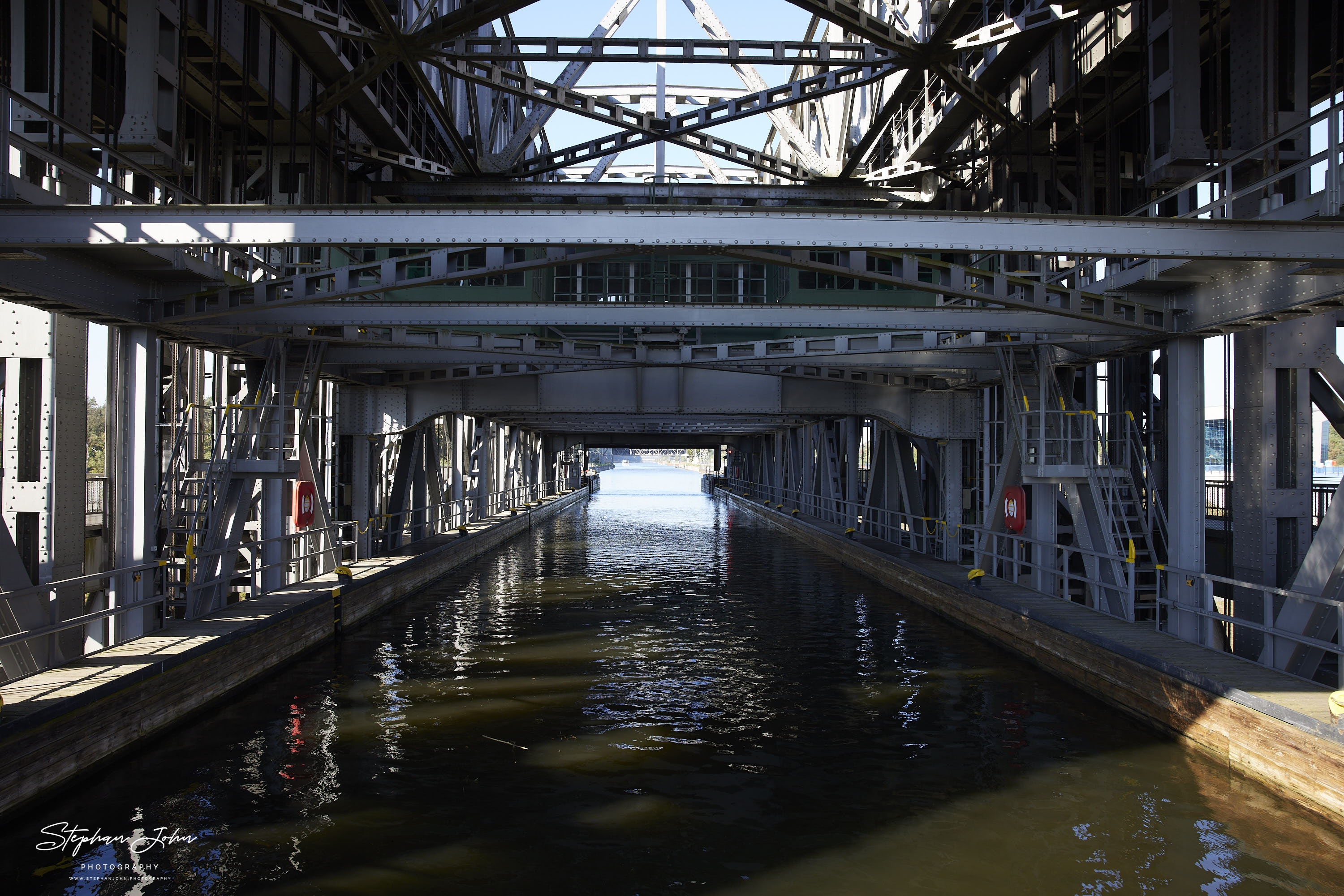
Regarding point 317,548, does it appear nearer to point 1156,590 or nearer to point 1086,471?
point 1086,471

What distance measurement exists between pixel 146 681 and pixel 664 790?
5.69 meters

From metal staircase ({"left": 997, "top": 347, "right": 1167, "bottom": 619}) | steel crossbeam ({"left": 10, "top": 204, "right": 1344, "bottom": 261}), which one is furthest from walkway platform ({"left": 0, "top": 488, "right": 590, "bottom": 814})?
metal staircase ({"left": 997, "top": 347, "right": 1167, "bottom": 619})

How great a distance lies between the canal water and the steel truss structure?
87.2 inches

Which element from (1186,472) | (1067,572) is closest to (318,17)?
(1186,472)

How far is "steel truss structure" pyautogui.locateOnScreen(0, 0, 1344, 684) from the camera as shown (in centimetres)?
1028

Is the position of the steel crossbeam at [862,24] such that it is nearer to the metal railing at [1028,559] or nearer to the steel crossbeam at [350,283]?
the steel crossbeam at [350,283]

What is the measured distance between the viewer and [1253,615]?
45.0 ft

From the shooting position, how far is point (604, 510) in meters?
56.8

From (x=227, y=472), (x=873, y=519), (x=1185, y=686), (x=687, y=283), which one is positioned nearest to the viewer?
(x=1185, y=686)

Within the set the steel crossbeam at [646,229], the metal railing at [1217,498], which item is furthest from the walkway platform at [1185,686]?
the steel crossbeam at [646,229]

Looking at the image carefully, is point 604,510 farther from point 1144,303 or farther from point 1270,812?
point 1270,812

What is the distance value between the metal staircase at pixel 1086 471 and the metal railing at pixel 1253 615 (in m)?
0.78

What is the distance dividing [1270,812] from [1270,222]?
569 centimetres

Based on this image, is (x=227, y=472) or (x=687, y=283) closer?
(x=227, y=472)
